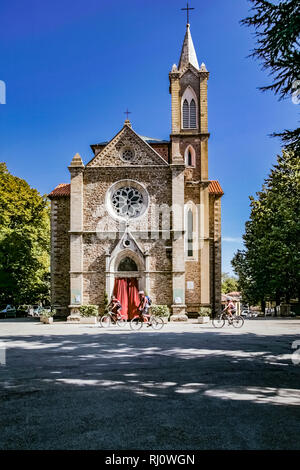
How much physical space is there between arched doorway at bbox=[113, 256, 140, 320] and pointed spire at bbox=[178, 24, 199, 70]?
16.8 metres

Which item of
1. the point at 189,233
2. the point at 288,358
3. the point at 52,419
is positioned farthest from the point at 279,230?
the point at 52,419

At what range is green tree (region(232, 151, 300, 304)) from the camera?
93.5 feet

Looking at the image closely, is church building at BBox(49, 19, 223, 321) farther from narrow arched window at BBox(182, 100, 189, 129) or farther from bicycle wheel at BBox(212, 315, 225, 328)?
bicycle wheel at BBox(212, 315, 225, 328)

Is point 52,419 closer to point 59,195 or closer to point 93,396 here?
point 93,396

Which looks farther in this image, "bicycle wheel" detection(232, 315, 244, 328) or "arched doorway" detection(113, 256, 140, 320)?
"arched doorway" detection(113, 256, 140, 320)

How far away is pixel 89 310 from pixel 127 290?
2894 millimetres

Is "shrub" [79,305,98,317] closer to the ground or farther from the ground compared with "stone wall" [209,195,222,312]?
closer to the ground

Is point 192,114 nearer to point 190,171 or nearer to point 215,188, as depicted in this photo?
point 190,171

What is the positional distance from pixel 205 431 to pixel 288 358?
616cm

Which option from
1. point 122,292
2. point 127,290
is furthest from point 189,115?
point 122,292

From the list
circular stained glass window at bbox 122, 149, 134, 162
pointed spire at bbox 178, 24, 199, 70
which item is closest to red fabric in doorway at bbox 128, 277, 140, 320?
circular stained glass window at bbox 122, 149, 134, 162

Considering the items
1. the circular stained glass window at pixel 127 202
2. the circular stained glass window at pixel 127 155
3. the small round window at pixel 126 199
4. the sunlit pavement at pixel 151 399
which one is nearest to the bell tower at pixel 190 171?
the small round window at pixel 126 199

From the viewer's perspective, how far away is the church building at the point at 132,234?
26.3m

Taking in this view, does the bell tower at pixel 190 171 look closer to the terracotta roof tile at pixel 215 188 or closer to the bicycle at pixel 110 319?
the terracotta roof tile at pixel 215 188
